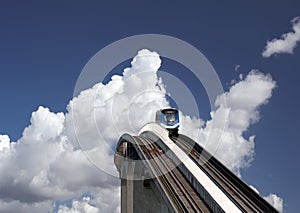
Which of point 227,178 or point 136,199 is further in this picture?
point 136,199

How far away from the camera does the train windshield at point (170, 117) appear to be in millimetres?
44634

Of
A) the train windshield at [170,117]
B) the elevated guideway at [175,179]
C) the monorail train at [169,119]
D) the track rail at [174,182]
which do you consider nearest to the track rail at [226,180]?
the elevated guideway at [175,179]

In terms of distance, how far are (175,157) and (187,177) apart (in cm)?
398

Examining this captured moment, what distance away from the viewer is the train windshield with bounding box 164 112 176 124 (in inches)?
1757


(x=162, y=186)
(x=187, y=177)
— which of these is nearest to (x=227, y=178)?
(x=187, y=177)

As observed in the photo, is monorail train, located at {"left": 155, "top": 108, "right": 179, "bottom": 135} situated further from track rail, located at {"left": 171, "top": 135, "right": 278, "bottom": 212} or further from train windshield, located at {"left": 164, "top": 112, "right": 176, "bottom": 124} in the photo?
track rail, located at {"left": 171, "top": 135, "right": 278, "bottom": 212}

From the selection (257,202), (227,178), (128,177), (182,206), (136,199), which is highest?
(128,177)

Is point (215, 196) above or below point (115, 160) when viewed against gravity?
below

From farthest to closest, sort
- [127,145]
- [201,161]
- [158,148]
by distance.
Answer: [127,145]
[158,148]
[201,161]

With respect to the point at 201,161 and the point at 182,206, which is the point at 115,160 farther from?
the point at 182,206

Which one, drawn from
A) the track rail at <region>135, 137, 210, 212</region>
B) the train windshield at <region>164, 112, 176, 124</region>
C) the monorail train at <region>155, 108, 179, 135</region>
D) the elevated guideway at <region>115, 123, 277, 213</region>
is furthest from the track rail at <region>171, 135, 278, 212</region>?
the train windshield at <region>164, 112, 176, 124</region>

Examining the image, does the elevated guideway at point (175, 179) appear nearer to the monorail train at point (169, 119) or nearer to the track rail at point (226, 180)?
the track rail at point (226, 180)

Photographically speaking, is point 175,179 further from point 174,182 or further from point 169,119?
point 169,119

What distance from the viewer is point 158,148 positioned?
126ft
